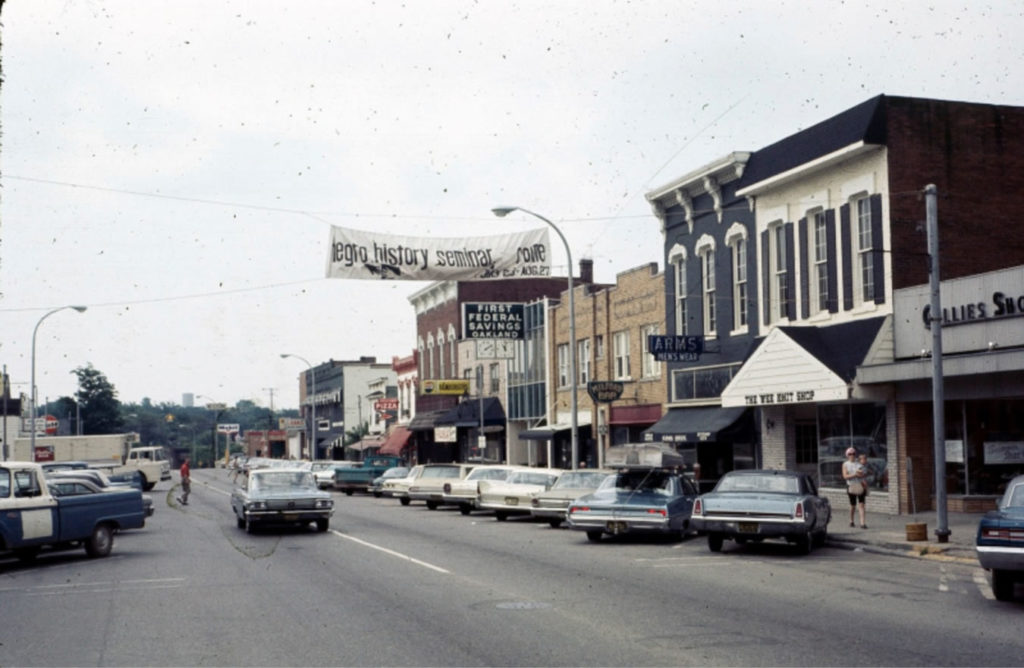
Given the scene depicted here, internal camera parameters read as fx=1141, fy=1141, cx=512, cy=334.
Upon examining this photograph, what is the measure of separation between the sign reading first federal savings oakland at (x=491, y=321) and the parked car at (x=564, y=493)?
16.8 metres

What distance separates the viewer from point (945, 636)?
429 inches

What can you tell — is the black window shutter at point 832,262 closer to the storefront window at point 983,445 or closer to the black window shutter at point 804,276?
the black window shutter at point 804,276

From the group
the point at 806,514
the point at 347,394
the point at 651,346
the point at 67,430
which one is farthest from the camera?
the point at 67,430

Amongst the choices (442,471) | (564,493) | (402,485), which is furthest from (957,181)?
(402,485)

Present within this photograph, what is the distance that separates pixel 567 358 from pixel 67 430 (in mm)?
112780

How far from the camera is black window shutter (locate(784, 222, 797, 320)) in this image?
102ft

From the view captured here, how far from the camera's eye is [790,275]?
31312 mm

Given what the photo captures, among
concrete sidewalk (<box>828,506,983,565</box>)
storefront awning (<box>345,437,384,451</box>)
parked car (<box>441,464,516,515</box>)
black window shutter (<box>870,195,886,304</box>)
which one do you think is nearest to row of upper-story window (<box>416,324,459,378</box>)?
storefront awning (<box>345,437,384,451</box>)

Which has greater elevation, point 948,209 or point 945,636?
point 948,209

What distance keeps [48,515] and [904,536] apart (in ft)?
50.6

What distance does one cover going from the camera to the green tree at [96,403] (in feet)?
439

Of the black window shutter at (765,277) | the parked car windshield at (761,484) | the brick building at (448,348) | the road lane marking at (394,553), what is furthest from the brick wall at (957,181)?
the brick building at (448,348)

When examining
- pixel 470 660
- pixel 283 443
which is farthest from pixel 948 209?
pixel 283 443

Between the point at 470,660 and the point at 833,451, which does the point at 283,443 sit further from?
the point at 470,660
